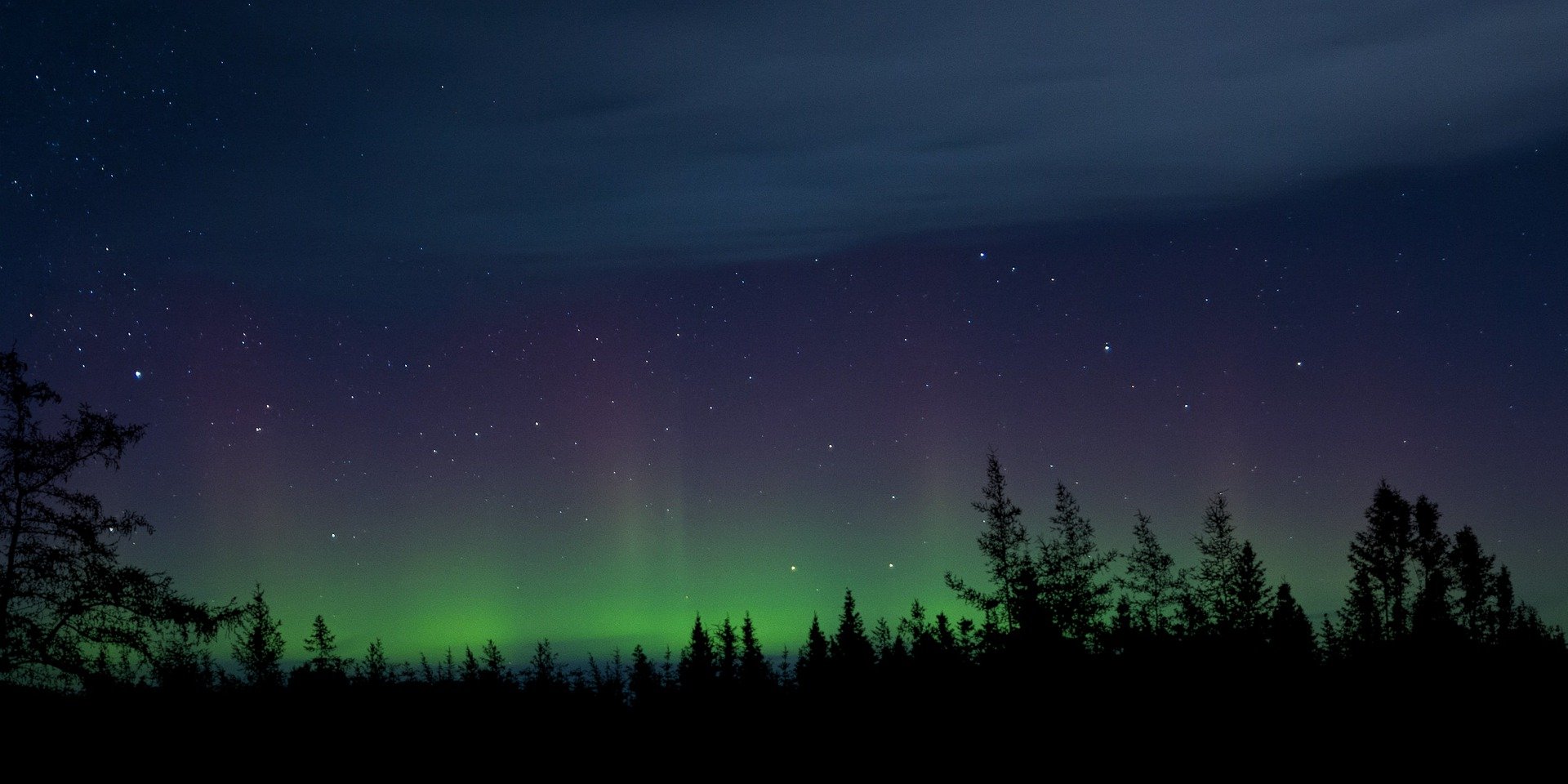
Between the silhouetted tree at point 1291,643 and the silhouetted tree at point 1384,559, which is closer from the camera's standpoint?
the silhouetted tree at point 1291,643

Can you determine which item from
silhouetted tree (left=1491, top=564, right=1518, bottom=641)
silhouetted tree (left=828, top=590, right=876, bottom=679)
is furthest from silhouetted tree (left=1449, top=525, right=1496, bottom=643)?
silhouetted tree (left=828, top=590, right=876, bottom=679)

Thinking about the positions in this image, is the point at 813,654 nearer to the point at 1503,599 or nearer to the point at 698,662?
the point at 698,662

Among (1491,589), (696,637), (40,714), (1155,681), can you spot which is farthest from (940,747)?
(1491,589)

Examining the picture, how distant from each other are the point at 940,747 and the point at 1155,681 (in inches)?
235

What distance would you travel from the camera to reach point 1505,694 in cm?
2436

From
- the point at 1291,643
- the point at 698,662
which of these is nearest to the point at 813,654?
the point at 698,662

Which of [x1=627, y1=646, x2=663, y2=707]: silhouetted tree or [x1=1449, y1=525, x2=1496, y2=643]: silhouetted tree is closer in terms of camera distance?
[x1=627, y1=646, x2=663, y2=707]: silhouetted tree

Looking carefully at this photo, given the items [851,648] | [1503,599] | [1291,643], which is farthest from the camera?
[1503,599]

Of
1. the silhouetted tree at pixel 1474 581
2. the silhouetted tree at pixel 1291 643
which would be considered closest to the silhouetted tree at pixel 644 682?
the silhouetted tree at pixel 1291 643

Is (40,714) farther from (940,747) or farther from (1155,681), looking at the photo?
(1155,681)

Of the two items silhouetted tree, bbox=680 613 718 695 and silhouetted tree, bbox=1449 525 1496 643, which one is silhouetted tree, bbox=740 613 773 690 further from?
silhouetted tree, bbox=1449 525 1496 643

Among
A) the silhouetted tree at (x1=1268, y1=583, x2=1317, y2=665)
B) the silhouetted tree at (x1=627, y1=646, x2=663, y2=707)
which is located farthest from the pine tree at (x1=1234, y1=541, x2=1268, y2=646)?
the silhouetted tree at (x1=627, y1=646, x2=663, y2=707)

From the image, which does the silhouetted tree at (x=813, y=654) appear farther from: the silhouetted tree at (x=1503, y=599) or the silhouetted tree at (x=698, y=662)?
the silhouetted tree at (x=1503, y=599)

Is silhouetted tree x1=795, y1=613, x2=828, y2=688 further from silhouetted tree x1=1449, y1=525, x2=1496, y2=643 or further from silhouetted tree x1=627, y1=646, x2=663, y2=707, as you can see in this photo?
silhouetted tree x1=1449, y1=525, x2=1496, y2=643
